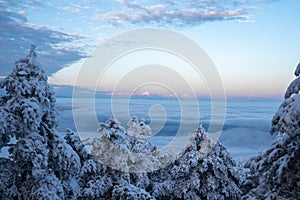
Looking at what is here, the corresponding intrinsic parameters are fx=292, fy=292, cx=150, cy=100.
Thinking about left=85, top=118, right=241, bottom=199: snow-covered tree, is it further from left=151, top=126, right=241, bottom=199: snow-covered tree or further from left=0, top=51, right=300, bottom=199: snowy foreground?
left=0, top=51, right=300, bottom=199: snowy foreground

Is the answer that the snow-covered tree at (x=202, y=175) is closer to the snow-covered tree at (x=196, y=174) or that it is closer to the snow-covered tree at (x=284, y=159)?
the snow-covered tree at (x=196, y=174)

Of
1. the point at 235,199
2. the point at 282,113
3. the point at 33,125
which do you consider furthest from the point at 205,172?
the point at 282,113

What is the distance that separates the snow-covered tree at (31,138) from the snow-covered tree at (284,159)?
22.0ft

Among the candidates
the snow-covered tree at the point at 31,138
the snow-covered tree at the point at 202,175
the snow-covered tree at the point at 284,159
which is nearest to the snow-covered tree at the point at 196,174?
the snow-covered tree at the point at 202,175

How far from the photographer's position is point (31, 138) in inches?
397

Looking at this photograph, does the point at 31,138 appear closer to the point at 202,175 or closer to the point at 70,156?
the point at 70,156

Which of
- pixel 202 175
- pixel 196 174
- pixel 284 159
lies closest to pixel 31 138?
pixel 284 159

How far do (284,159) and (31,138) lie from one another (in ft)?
26.1

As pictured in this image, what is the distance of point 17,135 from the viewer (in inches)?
400

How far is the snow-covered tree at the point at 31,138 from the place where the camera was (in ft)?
32.1

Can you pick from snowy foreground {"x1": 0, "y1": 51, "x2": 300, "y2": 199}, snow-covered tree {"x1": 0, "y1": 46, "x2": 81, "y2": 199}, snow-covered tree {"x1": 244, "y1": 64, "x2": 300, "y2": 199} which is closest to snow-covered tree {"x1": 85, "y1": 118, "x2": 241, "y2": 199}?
snowy foreground {"x1": 0, "y1": 51, "x2": 300, "y2": 199}

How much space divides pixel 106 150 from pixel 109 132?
3.06ft

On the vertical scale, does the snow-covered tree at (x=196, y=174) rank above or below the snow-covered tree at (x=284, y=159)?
below

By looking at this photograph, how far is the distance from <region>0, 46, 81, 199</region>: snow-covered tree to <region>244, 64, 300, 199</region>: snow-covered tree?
6.70 m
